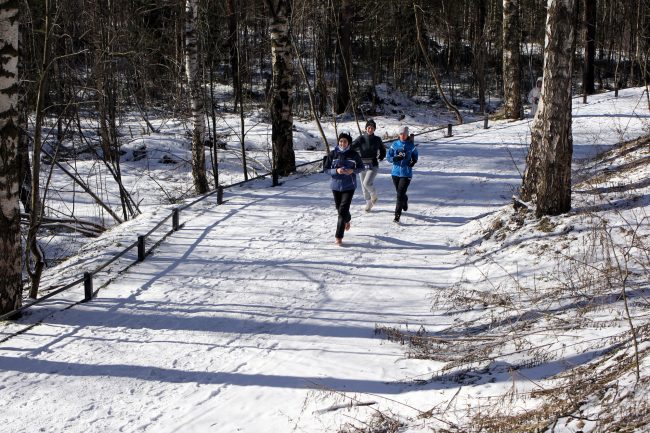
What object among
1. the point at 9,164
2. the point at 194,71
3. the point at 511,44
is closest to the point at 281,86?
the point at 194,71

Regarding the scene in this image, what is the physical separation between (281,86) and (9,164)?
909 centimetres

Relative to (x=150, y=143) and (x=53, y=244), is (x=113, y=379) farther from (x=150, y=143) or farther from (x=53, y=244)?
(x=150, y=143)

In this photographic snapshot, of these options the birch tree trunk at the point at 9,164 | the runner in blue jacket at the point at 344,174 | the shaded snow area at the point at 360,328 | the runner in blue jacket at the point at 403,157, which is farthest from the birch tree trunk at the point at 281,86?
the birch tree trunk at the point at 9,164

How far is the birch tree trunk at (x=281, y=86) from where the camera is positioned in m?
15.3

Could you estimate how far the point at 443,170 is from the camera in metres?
16.3

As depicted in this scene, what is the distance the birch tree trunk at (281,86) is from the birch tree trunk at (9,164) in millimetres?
8542

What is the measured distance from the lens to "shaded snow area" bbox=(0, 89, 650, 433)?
5031 mm

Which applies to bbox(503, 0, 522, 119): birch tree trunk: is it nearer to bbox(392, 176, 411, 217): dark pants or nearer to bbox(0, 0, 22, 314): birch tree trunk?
bbox(392, 176, 411, 217): dark pants

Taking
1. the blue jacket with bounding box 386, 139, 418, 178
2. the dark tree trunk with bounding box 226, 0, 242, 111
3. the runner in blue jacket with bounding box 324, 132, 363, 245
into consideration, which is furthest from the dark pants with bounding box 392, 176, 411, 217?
the dark tree trunk with bounding box 226, 0, 242, 111

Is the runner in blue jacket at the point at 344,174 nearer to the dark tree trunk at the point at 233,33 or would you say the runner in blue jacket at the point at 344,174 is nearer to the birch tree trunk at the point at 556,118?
the birch tree trunk at the point at 556,118

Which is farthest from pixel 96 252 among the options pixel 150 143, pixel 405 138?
pixel 150 143

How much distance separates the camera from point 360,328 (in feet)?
24.1

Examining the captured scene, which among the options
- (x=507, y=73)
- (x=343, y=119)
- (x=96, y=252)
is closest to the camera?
(x=96, y=252)

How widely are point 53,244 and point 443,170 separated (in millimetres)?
10183
